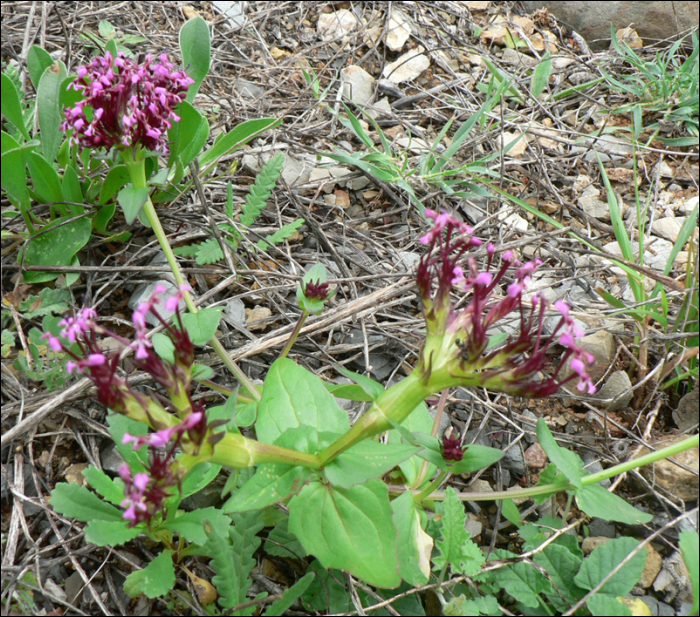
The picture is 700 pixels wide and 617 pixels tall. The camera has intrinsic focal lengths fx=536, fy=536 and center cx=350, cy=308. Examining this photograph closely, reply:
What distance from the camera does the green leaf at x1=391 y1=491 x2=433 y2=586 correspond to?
203 centimetres

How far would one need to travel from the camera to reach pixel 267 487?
1.90 m

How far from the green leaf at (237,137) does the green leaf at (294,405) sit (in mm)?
1552

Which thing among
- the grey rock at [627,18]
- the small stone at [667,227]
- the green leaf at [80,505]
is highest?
the grey rock at [627,18]

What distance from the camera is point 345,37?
4914mm

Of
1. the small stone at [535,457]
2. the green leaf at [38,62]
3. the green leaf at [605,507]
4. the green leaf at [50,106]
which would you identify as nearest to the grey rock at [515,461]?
the small stone at [535,457]

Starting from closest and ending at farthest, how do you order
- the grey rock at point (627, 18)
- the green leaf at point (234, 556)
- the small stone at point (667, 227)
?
the green leaf at point (234, 556), the small stone at point (667, 227), the grey rock at point (627, 18)

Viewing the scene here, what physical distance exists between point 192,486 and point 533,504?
158 cm

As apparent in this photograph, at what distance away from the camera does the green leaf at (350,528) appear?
1856mm

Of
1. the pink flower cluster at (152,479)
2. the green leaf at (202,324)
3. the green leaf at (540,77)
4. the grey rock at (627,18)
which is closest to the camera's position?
the pink flower cluster at (152,479)

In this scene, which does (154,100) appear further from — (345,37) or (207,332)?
(345,37)

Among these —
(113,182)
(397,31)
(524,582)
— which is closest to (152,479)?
(524,582)

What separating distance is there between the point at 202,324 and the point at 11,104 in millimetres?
1575

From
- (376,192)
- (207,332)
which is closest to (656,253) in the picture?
(376,192)

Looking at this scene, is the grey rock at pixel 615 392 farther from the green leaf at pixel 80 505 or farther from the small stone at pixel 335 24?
the small stone at pixel 335 24
